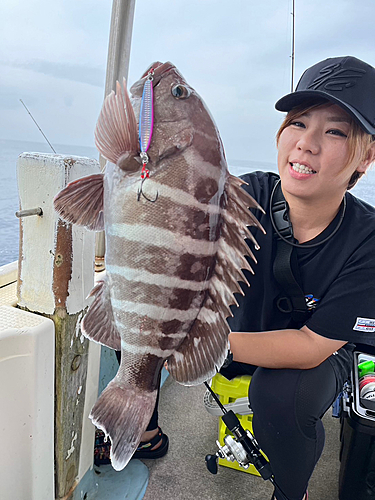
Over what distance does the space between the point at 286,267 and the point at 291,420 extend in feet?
1.74

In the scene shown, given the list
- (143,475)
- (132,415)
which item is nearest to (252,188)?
(132,415)

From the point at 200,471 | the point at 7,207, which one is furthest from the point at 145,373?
the point at 7,207

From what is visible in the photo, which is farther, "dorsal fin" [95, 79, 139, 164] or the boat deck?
the boat deck

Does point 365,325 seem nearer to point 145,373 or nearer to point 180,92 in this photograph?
point 145,373

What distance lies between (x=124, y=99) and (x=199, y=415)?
1.95m

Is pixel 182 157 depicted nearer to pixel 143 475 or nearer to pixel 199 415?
pixel 143 475

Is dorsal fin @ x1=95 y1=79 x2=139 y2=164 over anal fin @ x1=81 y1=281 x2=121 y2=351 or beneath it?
over

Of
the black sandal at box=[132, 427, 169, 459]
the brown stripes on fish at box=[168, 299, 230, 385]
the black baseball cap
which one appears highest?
the black baseball cap

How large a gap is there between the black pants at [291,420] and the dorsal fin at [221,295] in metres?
0.79

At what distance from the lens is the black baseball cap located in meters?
1.21

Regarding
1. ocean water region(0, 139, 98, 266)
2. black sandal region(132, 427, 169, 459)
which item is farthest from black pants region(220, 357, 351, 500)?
ocean water region(0, 139, 98, 266)

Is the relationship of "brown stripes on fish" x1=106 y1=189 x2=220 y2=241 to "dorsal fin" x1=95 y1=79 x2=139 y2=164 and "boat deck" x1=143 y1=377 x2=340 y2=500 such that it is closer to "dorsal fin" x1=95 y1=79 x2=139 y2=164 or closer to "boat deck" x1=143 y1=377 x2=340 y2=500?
"dorsal fin" x1=95 y1=79 x2=139 y2=164

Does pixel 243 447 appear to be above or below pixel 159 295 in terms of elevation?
below

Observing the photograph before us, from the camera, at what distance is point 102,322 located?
0.80 m
